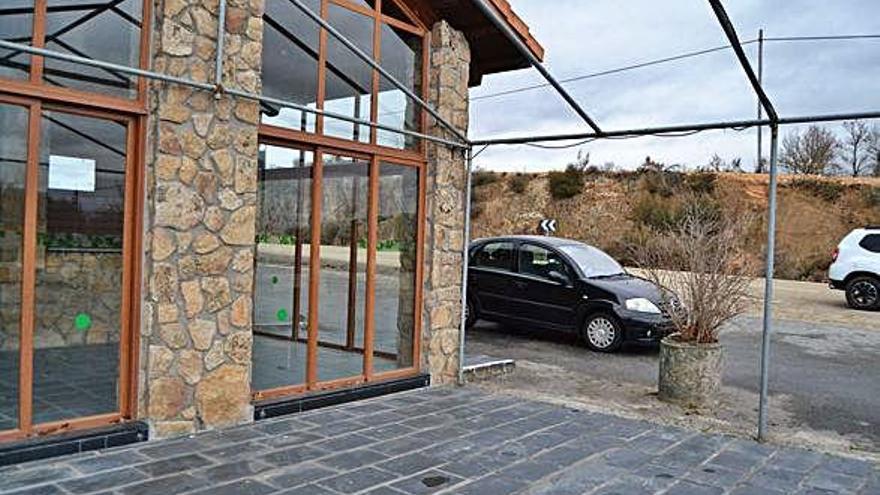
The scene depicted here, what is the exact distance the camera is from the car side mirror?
948cm

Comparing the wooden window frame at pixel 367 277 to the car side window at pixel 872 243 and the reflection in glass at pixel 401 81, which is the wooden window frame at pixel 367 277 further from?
the car side window at pixel 872 243

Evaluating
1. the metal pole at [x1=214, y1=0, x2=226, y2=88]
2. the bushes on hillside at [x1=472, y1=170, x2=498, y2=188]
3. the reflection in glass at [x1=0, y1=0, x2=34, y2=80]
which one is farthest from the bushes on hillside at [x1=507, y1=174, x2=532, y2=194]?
the reflection in glass at [x1=0, y1=0, x2=34, y2=80]

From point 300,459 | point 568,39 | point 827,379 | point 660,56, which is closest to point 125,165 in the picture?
point 300,459

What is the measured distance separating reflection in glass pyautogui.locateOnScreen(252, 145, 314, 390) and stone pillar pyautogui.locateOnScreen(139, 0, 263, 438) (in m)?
0.41

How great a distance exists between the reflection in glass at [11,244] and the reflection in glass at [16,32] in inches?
8.5

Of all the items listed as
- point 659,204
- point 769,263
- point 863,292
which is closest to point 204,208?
point 769,263

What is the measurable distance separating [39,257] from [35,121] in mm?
826

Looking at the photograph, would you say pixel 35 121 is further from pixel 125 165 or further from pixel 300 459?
pixel 300 459

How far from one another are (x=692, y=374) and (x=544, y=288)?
11.5 ft

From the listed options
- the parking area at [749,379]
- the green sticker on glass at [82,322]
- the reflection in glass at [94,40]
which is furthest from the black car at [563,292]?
the reflection in glass at [94,40]

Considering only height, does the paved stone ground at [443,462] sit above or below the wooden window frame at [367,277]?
below

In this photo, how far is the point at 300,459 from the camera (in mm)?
4262

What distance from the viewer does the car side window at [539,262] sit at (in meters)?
9.66

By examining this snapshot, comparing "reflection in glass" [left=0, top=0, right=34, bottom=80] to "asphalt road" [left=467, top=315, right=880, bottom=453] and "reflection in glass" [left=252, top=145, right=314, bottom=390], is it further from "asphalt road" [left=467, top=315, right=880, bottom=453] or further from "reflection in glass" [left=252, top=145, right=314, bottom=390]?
"asphalt road" [left=467, top=315, right=880, bottom=453]
